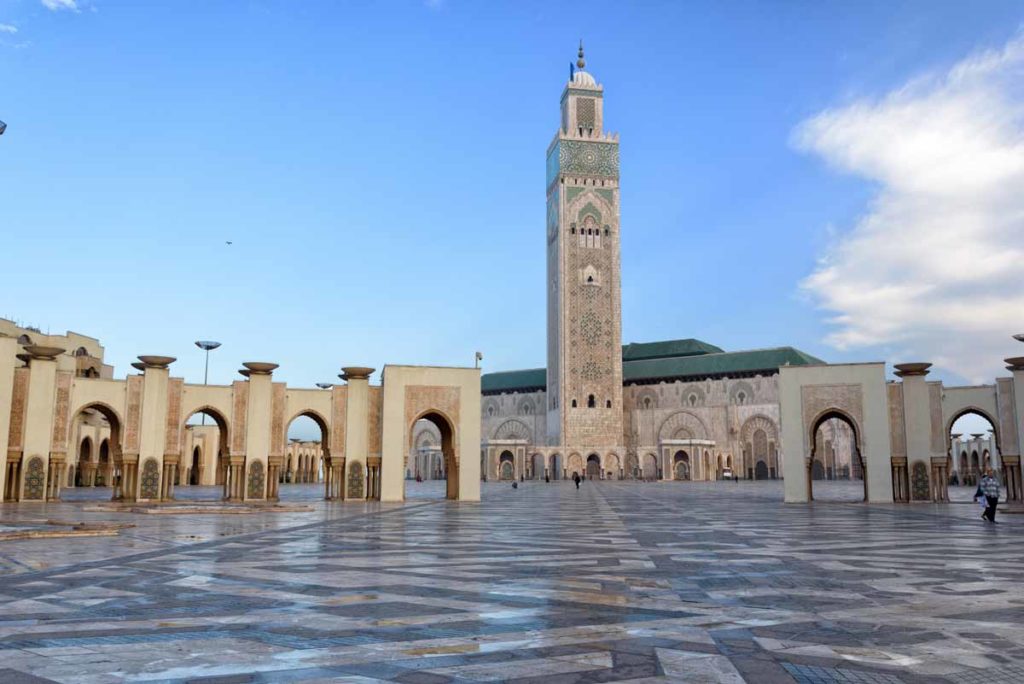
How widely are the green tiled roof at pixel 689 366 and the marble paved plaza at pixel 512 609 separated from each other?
5128 centimetres

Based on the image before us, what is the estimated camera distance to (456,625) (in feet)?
15.4

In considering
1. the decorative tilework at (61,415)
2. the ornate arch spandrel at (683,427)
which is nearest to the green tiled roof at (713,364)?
the ornate arch spandrel at (683,427)

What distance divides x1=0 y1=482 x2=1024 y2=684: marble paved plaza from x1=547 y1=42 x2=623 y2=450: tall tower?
47.9 m

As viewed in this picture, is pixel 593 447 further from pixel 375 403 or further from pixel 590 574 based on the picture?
pixel 590 574

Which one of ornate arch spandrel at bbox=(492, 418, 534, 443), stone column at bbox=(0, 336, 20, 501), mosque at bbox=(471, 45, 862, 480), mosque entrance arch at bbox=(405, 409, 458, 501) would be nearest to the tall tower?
mosque at bbox=(471, 45, 862, 480)

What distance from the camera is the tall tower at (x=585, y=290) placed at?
58.5m

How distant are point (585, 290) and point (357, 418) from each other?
38196 millimetres

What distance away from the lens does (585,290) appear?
59.5m

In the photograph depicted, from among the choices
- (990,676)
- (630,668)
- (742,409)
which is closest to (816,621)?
(990,676)

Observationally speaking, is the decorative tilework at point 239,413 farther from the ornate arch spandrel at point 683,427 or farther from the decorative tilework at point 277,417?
the ornate arch spandrel at point 683,427

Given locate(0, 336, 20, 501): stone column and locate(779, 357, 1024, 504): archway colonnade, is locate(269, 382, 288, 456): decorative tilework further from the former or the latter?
locate(779, 357, 1024, 504): archway colonnade

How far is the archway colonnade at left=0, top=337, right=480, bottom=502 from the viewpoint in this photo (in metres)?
20.9

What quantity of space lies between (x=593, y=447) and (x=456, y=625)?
53.9 m

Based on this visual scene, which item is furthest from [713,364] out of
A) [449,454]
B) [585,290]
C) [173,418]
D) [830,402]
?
[173,418]
